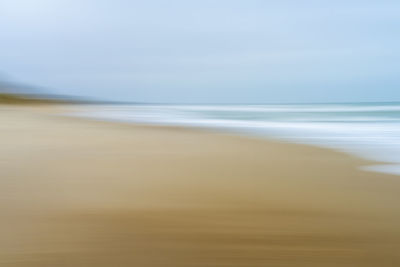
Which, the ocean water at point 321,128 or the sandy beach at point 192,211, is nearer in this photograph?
the sandy beach at point 192,211

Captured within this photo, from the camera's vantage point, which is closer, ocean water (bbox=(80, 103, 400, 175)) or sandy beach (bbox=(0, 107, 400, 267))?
sandy beach (bbox=(0, 107, 400, 267))

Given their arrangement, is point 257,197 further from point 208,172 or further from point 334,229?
point 208,172

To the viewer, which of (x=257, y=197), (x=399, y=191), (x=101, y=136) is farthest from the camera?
(x=101, y=136)

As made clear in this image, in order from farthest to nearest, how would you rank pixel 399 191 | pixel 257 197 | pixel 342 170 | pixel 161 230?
pixel 342 170 < pixel 399 191 < pixel 257 197 < pixel 161 230

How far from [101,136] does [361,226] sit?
8.37 feet

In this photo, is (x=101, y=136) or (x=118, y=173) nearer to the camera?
(x=118, y=173)

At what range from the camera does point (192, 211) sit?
1441mm

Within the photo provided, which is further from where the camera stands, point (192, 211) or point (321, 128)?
point (321, 128)

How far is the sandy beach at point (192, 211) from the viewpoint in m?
1.08

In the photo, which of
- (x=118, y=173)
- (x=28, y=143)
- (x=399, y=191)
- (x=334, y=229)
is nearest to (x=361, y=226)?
(x=334, y=229)

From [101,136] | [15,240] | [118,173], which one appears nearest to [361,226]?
[15,240]

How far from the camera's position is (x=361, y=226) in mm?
1300

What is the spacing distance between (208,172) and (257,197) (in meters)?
0.51

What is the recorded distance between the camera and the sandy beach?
108 centimetres
